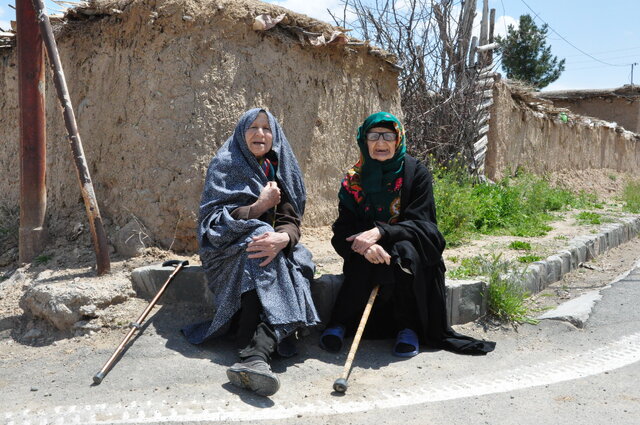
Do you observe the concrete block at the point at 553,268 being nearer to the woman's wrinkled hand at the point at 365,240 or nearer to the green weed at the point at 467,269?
the green weed at the point at 467,269

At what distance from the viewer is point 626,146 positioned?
16.6m

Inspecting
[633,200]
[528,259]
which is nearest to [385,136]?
[528,259]

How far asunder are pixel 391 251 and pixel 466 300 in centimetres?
90

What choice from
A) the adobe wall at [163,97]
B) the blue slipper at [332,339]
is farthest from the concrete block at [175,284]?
the blue slipper at [332,339]

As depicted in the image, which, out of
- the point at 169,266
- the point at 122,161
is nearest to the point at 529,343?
the point at 169,266

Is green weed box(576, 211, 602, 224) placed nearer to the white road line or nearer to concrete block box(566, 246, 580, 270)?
concrete block box(566, 246, 580, 270)

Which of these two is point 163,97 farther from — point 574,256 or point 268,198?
point 574,256

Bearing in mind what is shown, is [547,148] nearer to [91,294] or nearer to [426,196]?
[426,196]

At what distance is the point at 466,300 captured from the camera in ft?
13.6

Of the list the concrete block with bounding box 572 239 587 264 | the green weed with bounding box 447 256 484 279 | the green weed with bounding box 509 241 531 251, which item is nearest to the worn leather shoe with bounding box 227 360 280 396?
the green weed with bounding box 447 256 484 279

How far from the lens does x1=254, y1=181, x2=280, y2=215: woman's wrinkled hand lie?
3617mm

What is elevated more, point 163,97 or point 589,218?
point 163,97

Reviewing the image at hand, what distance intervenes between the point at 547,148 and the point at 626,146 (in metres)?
5.98

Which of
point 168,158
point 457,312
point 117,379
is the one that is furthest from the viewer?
point 168,158
